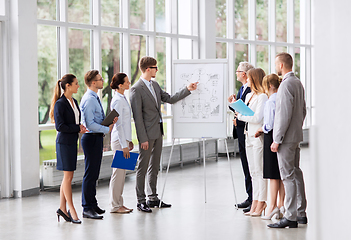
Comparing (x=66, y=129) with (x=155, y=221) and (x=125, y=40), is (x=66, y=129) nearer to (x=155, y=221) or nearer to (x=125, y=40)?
(x=155, y=221)

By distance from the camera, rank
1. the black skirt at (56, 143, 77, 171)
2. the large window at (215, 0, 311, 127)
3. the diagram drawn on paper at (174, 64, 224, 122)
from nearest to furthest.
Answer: the black skirt at (56, 143, 77, 171) < the diagram drawn on paper at (174, 64, 224, 122) < the large window at (215, 0, 311, 127)

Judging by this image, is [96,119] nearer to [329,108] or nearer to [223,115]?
[223,115]

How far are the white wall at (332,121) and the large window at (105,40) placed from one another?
6.36m

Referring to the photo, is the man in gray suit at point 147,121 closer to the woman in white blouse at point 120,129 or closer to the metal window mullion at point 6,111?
the woman in white blouse at point 120,129

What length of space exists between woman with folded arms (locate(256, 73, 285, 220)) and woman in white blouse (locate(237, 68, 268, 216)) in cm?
9

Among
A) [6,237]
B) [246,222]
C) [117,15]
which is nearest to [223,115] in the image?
[246,222]

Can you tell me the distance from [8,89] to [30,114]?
1.55 ft

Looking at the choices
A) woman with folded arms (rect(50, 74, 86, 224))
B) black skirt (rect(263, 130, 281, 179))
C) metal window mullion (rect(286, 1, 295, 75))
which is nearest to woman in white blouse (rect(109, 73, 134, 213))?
woman with folded arms (rect(50, 74, 86, 224))

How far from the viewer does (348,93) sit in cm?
79

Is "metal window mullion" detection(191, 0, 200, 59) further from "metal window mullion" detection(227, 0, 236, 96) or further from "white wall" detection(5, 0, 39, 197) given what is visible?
"white wall" detection(5, 0, 39, 197)

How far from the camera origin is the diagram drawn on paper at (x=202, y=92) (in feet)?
17.5

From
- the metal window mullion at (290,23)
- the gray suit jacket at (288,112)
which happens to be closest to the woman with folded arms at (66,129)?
the gray suit jacket at (288,112)

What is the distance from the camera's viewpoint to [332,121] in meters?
0.81

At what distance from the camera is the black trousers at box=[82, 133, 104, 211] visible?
4.76m
